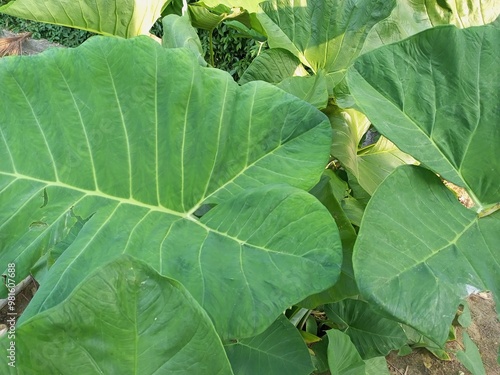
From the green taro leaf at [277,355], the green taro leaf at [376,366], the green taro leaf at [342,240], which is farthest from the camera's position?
the green taro leaf at [376,366]

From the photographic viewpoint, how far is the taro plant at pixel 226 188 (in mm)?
592

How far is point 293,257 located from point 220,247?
0.40 ft

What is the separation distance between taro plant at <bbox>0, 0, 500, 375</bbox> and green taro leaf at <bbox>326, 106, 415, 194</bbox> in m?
0.34

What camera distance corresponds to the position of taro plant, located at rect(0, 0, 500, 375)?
592 mm

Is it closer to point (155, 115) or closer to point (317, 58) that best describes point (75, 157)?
point (155, 115)

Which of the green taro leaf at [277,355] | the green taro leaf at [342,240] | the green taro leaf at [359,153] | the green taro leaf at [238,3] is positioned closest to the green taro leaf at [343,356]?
the green taro leaf at [277,355]

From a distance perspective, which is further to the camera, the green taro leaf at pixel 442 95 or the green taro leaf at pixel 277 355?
the green taro leaf at pixel 277 355

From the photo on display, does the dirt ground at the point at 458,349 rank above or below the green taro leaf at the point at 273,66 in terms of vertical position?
below

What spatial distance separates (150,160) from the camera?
817mm

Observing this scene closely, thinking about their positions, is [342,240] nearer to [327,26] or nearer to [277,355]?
[277,355]

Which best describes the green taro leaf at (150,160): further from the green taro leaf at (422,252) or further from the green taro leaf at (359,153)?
the green taro leaf at (359,153)

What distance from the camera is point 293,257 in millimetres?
644

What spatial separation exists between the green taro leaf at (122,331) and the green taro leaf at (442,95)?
40 cm

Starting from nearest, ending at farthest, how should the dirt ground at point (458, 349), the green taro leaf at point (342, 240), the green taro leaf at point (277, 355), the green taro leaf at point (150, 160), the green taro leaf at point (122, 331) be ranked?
1. the green taro leaf at point (122, 331)
2. the green taro leaf at point (150, 160)
3. the green taro leaf at point (342, 240)
4. the green taro leaf at point (277, 355)
5. the dirt ground at point (458, 349)
